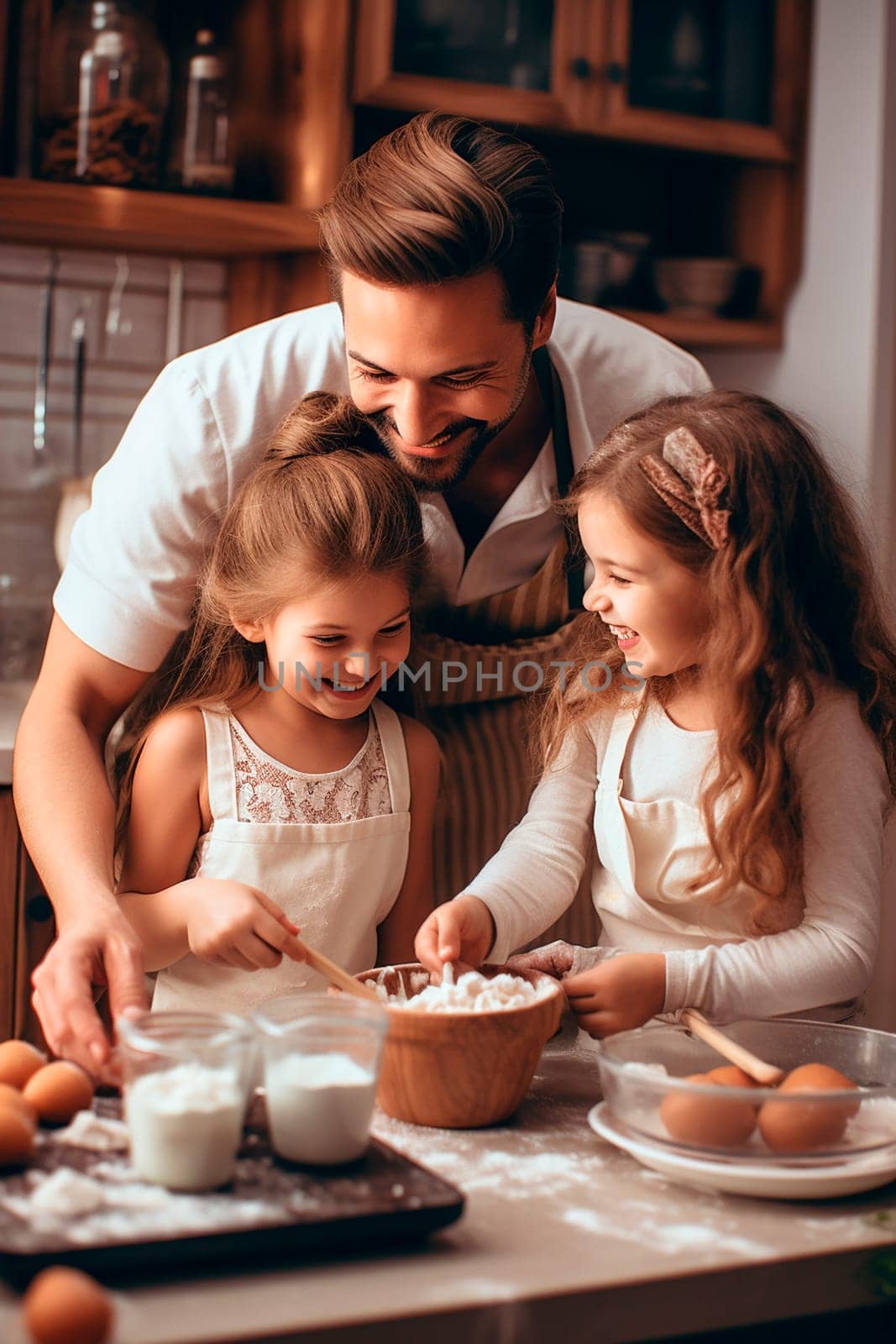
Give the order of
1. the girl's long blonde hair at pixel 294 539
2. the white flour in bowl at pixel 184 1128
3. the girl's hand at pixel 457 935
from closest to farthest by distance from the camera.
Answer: the white flour in bowl at pixel 184 1128 < the girl's hand at pixel 457 935 < the girl's long blonde hair at pixel 294 539

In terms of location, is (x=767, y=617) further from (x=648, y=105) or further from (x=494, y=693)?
(x=648, y=105)

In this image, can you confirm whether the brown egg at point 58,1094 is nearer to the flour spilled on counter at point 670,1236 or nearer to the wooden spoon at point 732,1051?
the flour spilled on counter at point 670,1236

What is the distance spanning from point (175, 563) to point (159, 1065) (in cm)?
75

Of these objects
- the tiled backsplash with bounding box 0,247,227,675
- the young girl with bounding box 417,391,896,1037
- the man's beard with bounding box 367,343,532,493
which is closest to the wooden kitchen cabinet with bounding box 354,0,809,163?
the tiled backsplash with bounding box 0,247,227,675

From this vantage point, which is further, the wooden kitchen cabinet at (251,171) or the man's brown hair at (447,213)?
the wooden kitchen cabinet at (251,171)

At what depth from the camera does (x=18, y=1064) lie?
3.11 feet

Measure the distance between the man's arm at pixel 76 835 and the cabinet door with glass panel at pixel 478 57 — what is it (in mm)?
1251

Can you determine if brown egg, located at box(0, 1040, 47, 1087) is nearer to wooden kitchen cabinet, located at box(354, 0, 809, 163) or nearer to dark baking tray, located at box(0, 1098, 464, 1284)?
dark baking tray, located at box(0, 1098, 464, 1284)

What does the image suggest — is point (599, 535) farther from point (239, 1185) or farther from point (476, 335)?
point (239, 1185)

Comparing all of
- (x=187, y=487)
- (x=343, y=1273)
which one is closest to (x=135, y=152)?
(x=187, y=487)

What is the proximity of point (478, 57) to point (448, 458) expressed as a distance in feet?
4.11

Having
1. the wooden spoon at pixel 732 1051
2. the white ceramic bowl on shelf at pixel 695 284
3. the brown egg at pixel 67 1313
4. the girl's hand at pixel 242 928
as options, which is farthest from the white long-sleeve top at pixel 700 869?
the white ceramic bowl on shelf at pixel 695 284

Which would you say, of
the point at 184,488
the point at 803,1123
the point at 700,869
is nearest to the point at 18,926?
the point at 184,488

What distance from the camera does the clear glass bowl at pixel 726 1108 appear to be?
887 millimetres
